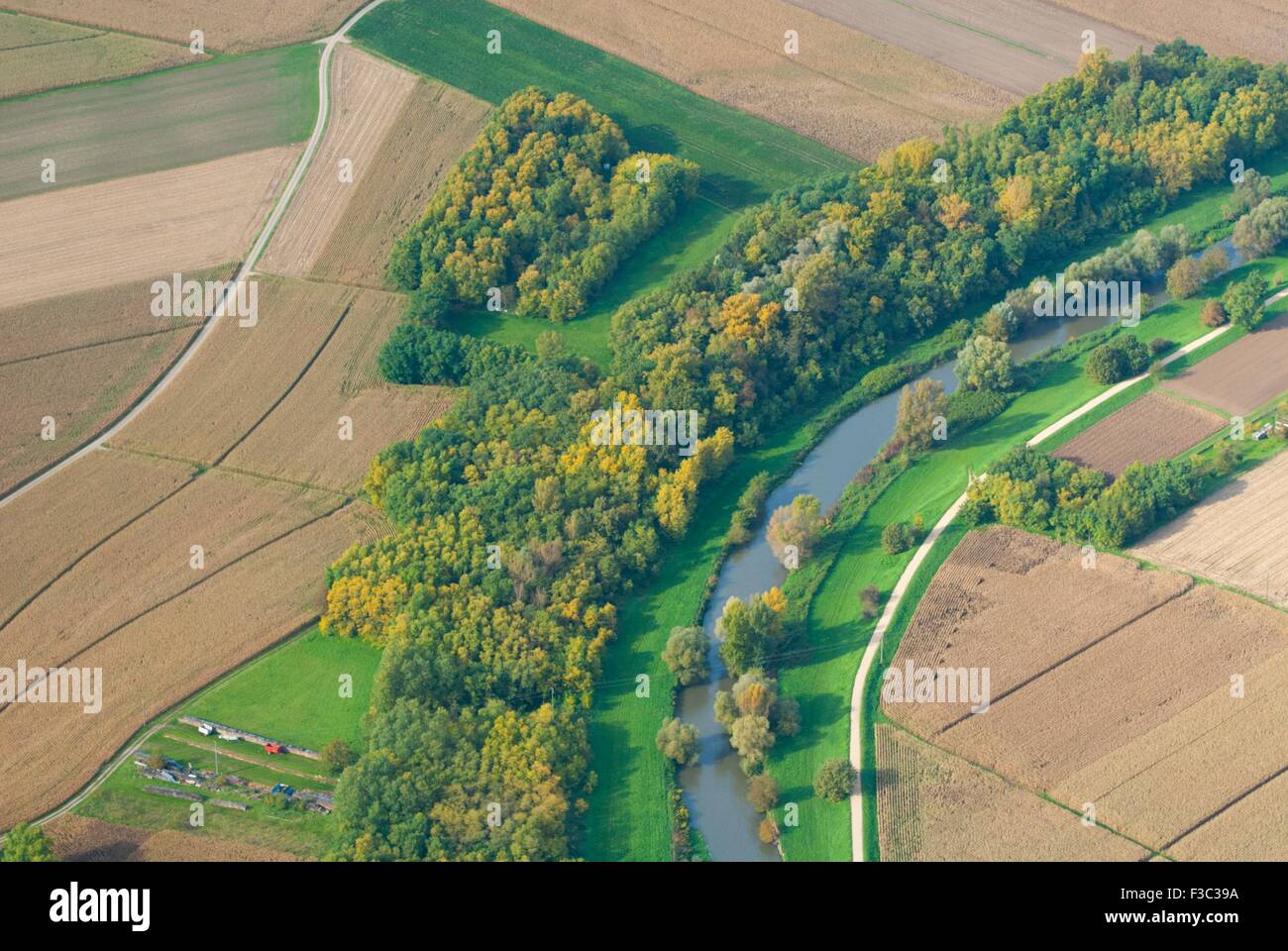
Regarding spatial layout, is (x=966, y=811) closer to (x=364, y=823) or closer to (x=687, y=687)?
(x=687, y=687)

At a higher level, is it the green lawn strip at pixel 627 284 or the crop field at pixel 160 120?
the crop field at pixel 160 120

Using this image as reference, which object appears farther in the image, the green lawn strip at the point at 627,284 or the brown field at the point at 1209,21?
the brown field at the point at 1209,21

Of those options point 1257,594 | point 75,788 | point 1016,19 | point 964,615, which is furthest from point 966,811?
point 1016,19

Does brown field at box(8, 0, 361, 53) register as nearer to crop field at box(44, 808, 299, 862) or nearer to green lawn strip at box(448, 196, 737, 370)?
green lawn strip at box(448, 196, 737, 370)

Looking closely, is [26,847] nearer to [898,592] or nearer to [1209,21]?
[898,592]

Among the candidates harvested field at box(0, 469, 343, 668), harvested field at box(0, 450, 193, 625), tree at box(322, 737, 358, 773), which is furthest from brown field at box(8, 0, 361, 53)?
tree at box(322, 737, 358, 773)

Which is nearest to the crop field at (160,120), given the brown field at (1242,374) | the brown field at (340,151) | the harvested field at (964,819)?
the brown field at (340,151)

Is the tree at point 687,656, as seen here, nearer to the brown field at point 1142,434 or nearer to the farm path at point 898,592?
the farm path at point 898,592
